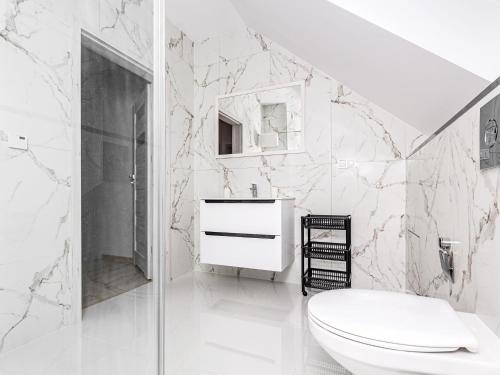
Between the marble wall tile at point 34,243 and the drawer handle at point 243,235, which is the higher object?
the marble wall tile at point 34,243

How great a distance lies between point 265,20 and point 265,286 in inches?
91.3

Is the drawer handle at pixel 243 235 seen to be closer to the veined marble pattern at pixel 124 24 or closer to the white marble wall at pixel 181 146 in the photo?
the white marble wall at pixel 181 146

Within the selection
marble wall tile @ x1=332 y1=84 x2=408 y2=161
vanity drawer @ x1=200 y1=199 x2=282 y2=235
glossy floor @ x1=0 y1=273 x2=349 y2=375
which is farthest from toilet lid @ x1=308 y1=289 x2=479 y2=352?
marble wall tile @ x1=332 y1=84 x2=408 y2=161

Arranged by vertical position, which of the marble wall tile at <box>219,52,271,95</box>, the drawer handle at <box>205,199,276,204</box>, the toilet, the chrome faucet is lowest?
the toilet

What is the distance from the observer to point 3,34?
70cm

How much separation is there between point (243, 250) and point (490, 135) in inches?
66.9

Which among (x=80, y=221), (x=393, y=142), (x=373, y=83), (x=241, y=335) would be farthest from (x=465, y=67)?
(x=241, y=335)

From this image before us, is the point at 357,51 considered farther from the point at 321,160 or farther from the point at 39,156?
the point at 39,156

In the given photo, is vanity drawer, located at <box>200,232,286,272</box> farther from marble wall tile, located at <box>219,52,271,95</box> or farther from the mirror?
marble wall tile, located at <box>219,52,271,95</box>

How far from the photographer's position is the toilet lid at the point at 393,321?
808mm

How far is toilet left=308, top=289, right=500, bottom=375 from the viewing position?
782mm

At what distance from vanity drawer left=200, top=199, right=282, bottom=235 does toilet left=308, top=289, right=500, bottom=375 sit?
1.07 m

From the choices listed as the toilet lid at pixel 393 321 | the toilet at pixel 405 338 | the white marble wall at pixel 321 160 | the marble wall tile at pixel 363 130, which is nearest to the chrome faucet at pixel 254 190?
the white marble wall at pixel 321 160

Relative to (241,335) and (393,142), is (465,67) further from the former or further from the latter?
(241,335)
